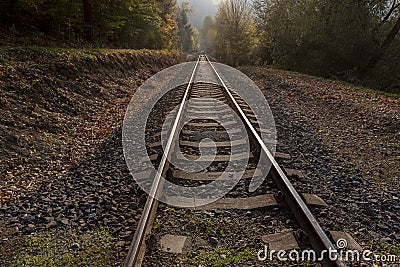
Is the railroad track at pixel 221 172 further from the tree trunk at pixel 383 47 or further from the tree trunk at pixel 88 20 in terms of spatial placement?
the tree trunk at pixel 383 47

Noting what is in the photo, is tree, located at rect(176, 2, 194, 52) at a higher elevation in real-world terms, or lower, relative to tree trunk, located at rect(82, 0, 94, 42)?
higher

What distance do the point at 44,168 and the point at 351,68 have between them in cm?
1885

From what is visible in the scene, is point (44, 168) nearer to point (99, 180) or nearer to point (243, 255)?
point (99, 180)

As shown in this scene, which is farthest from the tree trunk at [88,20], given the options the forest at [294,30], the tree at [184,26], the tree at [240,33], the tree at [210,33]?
the tree at [210,33]

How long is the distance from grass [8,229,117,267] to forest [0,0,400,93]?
8740mm

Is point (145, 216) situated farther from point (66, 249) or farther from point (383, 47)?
point (383, 47)

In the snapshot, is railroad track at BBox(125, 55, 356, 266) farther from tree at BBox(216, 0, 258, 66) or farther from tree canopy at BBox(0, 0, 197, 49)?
tree at BBox(216, 0, 258, 66)

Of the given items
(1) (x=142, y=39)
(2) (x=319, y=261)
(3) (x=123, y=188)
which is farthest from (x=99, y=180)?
(1) (x=142, y=39)

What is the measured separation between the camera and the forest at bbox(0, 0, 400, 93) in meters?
13.3

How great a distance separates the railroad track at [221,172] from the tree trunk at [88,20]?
1095 centimetres

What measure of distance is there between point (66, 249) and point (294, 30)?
21.3 meters

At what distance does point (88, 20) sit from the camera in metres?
15.4

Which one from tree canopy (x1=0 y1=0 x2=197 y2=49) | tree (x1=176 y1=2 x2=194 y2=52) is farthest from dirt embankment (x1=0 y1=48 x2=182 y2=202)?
tree (x1=176 y1=2 x2=194 y2=52)

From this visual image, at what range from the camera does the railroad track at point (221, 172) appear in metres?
2.91
